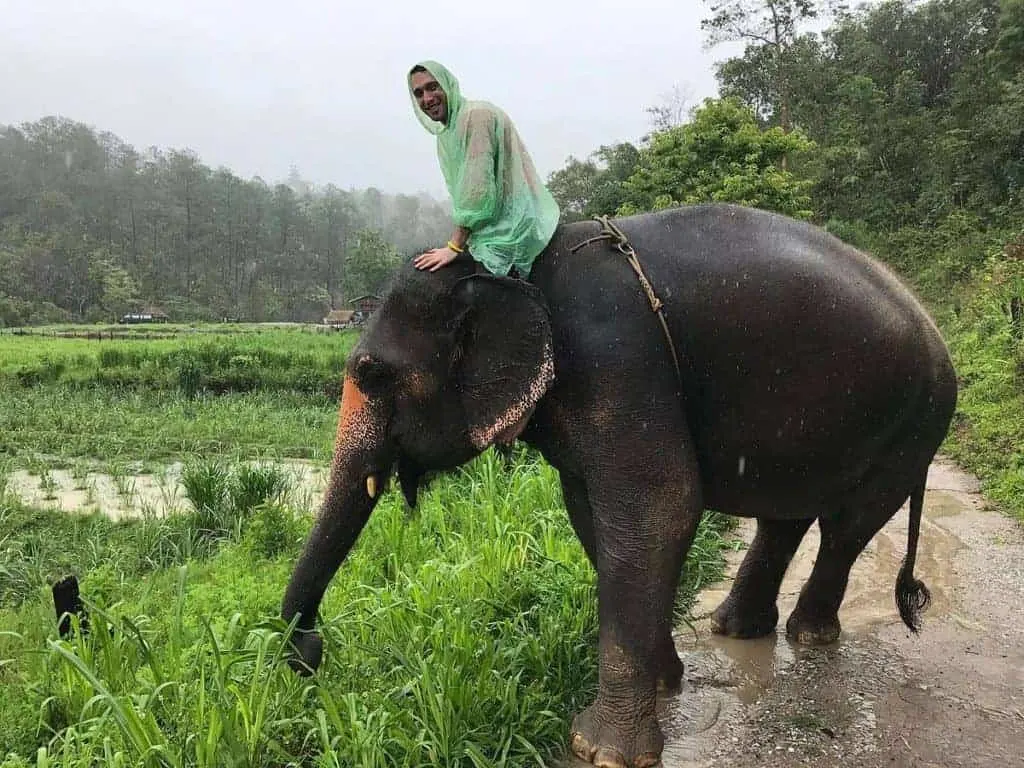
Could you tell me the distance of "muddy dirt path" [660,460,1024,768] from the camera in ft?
8.18

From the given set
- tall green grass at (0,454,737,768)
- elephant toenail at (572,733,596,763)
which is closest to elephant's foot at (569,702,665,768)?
elephant toenail at (572,733,596,763)

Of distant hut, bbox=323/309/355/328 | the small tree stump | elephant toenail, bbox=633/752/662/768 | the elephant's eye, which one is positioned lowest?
distant hut, bbox=323/309/355/328

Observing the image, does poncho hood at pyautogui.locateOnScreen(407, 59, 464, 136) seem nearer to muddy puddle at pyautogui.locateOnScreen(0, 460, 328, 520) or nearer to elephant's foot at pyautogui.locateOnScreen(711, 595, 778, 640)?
elephant's foot at pyautogui.locateOnScreen(711, 595, 778, 640)

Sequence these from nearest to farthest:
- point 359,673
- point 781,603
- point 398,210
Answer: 1. point 359,673
2. point 781,603
3. point 398,210

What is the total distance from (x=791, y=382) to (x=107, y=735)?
2.21 meters

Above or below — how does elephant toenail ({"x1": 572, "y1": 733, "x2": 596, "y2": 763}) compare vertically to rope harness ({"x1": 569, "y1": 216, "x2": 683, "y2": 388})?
below

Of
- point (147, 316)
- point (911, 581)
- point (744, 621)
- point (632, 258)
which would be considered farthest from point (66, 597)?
point (147, 316)

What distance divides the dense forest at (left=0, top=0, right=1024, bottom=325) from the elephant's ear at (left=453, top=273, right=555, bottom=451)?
0.41m

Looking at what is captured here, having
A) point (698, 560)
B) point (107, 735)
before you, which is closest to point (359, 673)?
point (107, 735)

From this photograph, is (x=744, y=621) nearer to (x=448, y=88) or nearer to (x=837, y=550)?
(x=837, y=550)

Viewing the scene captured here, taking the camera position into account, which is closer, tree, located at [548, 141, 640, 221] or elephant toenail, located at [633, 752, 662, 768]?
elephant toenail, located at [633, 752, 662, 768]

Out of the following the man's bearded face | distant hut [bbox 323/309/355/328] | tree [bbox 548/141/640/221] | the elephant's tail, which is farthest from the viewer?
distant hut [bbox 323/309/355/328]

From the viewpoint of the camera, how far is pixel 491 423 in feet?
7.78

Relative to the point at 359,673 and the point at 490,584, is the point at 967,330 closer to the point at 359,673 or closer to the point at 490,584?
the point at 490,584
